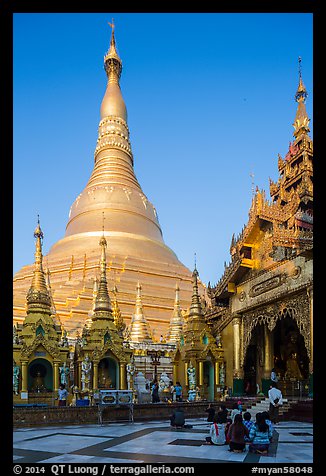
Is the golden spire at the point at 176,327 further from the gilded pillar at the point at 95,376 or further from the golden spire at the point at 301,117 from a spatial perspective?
the golden spire at the point at 301,117

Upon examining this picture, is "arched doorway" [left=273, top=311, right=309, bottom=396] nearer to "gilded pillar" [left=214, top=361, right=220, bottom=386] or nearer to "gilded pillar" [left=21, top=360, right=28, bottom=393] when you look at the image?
"gilded pillar" [left=214, top=361, right=220, bottom=386]

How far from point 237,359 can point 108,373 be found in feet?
18.5

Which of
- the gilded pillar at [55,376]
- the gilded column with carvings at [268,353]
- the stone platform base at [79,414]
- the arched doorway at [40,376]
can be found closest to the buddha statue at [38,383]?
the arched doorway at [40,376]

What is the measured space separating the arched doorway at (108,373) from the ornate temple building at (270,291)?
16.7ft

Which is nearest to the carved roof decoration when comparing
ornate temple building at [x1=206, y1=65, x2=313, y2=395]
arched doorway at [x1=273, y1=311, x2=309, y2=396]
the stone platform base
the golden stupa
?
ornate temple building at [x1=206, y1=65, x2=313, y2=395]

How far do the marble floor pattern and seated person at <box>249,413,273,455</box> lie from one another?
0.54 ft

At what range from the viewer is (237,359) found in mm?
21672

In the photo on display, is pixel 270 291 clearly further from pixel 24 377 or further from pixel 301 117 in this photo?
pixel 301 117

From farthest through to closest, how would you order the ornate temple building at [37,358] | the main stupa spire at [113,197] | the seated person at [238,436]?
the main stupa spire at [113,197], the ornate temple building at [37,358], the seated person at [238,436]

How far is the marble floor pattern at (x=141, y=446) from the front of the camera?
863cm

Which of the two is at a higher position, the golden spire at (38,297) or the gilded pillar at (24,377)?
the golden spire at (38,297)

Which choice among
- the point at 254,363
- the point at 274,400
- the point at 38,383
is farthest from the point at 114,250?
the point at 274,400

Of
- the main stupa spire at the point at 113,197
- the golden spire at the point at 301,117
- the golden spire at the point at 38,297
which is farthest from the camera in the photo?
the main stupa spire at the point at 113,197
